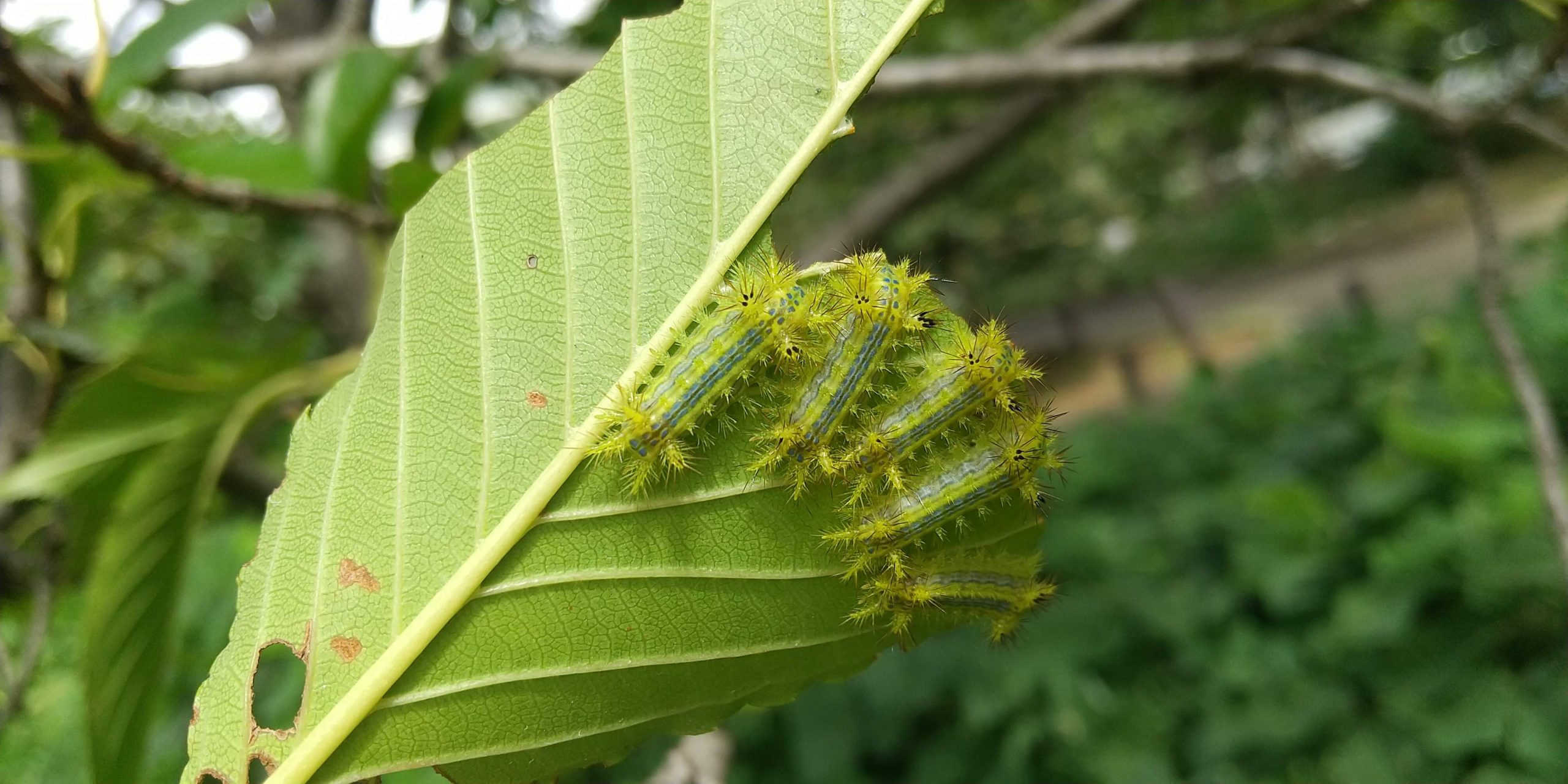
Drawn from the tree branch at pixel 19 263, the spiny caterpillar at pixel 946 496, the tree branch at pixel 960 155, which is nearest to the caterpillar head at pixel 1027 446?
the spiny caterpillar at pixel 946 496

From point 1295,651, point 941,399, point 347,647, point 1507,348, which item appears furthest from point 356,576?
point 1295,651

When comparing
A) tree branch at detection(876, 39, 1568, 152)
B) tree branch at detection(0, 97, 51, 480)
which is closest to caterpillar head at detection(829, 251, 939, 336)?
tree branch at detection(876, 39, 1568, 152)

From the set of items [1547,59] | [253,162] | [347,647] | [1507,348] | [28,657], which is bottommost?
[28,657]

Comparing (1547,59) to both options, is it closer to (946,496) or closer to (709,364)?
(946,496)

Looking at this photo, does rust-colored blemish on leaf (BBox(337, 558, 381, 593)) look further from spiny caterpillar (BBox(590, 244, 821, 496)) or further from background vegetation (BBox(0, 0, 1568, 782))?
background vegetation (BBox(0, 0, 1568, 782))

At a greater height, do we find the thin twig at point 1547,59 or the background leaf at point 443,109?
the thin twig at point 1547,59

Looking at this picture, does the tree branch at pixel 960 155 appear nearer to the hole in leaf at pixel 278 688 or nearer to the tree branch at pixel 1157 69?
the tree branch at pixel 1157 69
